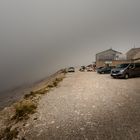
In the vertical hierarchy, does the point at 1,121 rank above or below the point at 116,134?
below

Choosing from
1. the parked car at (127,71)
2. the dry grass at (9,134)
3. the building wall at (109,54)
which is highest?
the dry grass at (9,134)

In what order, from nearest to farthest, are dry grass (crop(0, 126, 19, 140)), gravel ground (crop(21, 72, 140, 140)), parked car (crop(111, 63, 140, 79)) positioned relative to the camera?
gravel ground (crop(21, 72, 140, 140)), dry grass (crop(0, 126, 19, 140)), parked car (crop(111, 63, 140, 79))

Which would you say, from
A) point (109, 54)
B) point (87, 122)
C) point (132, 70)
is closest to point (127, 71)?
point (132, 70)

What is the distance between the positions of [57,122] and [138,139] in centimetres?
331

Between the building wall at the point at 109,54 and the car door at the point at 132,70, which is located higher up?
the car door at the point at 132,70

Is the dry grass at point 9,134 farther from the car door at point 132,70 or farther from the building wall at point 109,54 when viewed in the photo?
the building wall at point 109,54

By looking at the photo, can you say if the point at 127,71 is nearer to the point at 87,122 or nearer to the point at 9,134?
the point at 87,122

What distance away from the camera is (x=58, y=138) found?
5297mm

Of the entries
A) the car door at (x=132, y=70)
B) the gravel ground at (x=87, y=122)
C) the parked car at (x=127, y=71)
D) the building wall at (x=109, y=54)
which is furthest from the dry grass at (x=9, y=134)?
the building wall at (x=109, y=54)

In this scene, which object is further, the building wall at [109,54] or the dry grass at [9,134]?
the building wall at [109,54]

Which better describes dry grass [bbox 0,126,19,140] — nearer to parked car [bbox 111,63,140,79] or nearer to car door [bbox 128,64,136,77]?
parked car [bbox 111,63,140,79]

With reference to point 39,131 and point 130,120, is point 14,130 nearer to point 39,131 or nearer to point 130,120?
point 39,131

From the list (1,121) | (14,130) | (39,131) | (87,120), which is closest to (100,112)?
(87,120)

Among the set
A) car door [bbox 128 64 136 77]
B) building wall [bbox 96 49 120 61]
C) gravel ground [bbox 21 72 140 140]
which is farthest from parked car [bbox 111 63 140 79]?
building wall [bbox 96 49 120 61]
